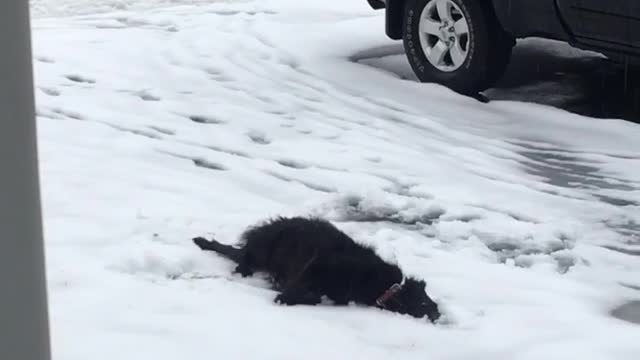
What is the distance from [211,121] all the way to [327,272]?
2.83 metres

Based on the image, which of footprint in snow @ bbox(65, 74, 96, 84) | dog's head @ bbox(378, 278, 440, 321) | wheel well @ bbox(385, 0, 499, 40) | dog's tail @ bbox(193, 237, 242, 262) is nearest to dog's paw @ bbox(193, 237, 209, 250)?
dog's tail @ bbox(193, 237, 242, 262)

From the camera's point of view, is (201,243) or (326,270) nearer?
(326,270)

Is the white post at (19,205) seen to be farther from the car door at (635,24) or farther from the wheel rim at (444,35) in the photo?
the wheel rim at (444,35)

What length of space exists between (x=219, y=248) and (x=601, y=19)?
122 inches

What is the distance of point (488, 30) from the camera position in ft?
22.5

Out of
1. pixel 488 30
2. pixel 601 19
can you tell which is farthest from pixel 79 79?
pixel 601 19

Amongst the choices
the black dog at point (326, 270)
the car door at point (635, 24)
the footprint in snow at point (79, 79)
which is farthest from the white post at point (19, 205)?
the footprint in snow at point (79, 79)

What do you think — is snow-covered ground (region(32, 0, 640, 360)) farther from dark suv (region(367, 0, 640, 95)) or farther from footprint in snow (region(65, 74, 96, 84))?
dark suv (region(367, 0, 640, 95))

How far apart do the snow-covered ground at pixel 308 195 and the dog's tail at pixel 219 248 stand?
0.05 meters

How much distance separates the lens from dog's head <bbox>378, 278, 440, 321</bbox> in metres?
3.68

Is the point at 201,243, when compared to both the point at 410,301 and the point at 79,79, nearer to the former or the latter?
the point at 410,301

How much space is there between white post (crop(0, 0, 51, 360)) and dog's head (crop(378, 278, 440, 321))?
219cm

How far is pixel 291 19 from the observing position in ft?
31.1

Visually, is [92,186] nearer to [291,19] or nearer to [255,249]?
[255,249]
